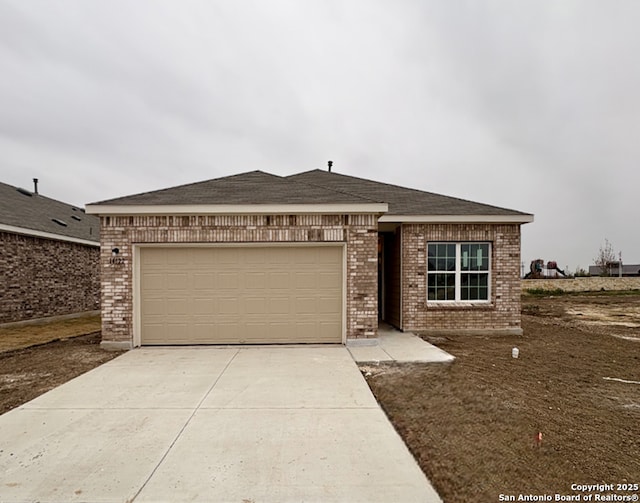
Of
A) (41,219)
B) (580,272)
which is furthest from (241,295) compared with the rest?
(580,272)

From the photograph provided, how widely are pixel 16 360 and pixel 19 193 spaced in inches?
502

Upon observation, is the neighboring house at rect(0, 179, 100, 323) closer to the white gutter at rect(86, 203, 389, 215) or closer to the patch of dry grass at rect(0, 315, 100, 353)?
the patch of dry grass at rect(0, 315, 100, 353)

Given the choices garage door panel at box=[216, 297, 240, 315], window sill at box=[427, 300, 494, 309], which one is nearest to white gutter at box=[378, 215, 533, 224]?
window sill at box=[427, 300, 494, 309]

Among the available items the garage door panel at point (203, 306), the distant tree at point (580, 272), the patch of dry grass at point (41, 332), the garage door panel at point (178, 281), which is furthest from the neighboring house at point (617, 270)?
the patch of dry grass at point (41, 332)

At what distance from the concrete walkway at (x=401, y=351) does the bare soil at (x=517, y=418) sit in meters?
0.37

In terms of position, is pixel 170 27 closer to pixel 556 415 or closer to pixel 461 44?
pixel 461 44

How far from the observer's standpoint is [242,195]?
8422 mm

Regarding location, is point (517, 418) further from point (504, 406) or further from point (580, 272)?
point (580, 272)

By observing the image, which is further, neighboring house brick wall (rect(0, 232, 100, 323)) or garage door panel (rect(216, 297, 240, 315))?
neighboring house brick wall (rect(0, 232, 100, 323))

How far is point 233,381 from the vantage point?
5609mm

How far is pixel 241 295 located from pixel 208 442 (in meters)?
4.62

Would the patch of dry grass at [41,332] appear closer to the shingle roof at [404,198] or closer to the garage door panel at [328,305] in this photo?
the garage door panel at [328,305]

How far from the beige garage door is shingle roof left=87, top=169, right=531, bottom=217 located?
1.13m

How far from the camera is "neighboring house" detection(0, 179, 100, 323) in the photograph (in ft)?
38.7
